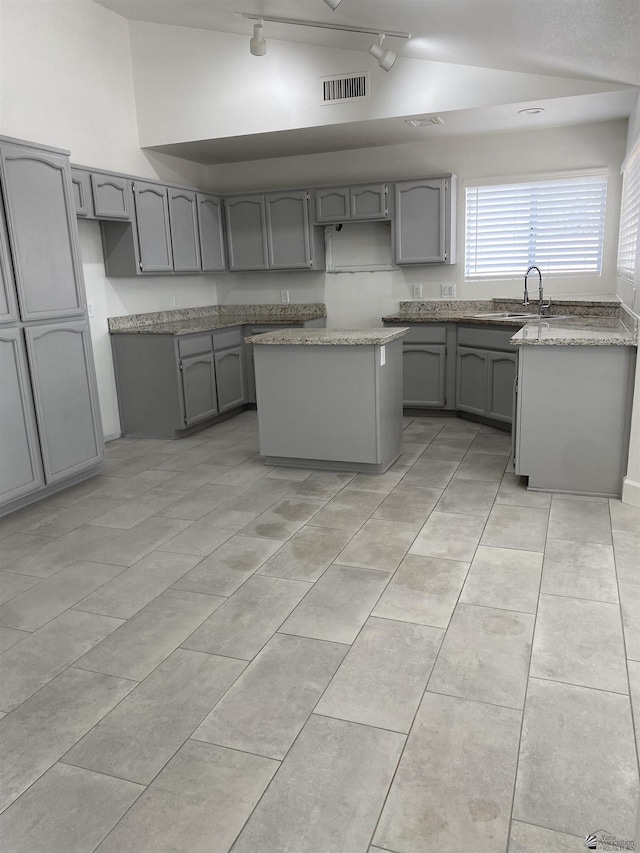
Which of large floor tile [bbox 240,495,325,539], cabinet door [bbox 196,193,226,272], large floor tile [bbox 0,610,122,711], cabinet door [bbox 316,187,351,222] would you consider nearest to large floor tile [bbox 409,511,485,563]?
large floor tile [bbox 240,495,325,539]

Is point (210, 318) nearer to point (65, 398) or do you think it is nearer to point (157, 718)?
Result: point (65, 398)

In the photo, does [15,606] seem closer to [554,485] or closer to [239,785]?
[239,785]

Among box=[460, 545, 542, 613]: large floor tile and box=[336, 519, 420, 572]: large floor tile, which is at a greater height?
box=[336, 519, 420, 572]: large floor tile

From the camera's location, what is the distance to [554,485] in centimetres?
379

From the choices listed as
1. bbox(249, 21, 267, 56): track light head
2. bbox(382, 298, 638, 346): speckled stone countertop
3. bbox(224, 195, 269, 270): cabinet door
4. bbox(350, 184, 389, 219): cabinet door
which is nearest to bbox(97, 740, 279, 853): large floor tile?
bbox(382, 298, 638, 346): speckled stone countertop

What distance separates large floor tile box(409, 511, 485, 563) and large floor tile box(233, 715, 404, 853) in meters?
1.25

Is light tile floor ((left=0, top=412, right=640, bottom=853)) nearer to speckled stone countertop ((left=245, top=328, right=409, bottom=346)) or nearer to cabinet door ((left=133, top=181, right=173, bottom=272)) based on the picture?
speckled stone countertop ((left=245, top=328, right=409, bottom=346))

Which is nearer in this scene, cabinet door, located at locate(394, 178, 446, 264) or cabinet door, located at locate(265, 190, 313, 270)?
cabinet door, located at locate(394, 178, 446, 264)

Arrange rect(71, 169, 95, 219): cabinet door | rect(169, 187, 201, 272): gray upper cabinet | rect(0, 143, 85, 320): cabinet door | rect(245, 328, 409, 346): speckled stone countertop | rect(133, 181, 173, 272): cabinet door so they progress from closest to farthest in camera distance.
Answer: rect(0, 143, 85, 320): cabinet door < rect(245, 328, 409, 346): speckled stone countertop < rect(71, 169, 95, 219): cabinet door < rect(133, 181, 173, 272): cabinet door < rect(169, 187, 201, 272): gray upper cabinet

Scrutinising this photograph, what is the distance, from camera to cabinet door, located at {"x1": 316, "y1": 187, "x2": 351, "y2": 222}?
233 inches

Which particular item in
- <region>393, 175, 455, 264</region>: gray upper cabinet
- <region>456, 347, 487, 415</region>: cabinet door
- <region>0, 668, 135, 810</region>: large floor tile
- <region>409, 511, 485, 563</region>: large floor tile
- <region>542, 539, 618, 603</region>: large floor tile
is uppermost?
<region>393, 175, 455, 264</region>: gray upper cabinet

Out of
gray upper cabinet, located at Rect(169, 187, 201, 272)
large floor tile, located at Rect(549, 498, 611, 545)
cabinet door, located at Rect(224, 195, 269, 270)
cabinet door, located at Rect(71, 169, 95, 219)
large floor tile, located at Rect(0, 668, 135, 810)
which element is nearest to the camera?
large floor tile, located at Rect(0, 668, 135, 810)

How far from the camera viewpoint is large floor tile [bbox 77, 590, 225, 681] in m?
2.25

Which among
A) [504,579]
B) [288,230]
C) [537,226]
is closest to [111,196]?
[288,230]
